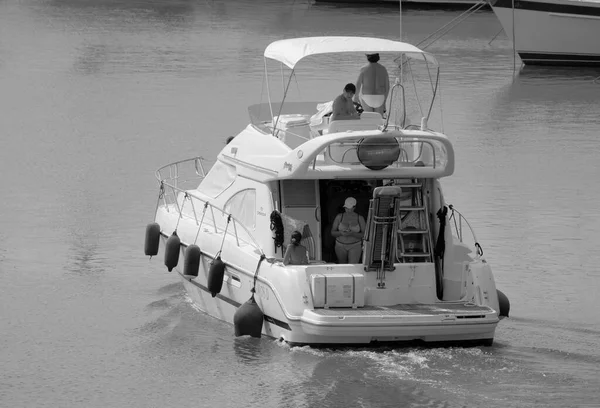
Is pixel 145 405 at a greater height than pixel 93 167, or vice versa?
pixel 93 167

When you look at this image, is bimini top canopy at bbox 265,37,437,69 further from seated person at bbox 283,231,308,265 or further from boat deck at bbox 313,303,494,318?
boat deck at bbox 313,303,494,318

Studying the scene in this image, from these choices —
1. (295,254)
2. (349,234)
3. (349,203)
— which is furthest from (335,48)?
(295,254)

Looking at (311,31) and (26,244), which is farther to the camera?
(311,31)

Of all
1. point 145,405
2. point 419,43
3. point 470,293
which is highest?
point 419,43

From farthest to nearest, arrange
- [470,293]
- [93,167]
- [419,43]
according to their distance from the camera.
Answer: [419,43] → [93,167] → [470,293]

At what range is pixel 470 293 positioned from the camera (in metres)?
14.6

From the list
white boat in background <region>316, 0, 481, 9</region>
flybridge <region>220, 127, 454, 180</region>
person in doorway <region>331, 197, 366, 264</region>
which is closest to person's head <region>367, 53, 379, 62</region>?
flybridge <region>220, 127, 454, 180</region>

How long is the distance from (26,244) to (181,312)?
4.07m

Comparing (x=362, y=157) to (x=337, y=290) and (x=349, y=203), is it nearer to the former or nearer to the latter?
(x=349, y=203)

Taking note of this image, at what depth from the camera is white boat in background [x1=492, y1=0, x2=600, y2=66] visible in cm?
4072

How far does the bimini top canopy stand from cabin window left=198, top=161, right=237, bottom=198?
5.40ft

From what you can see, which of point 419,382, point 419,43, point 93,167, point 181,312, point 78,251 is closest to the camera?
point 419,382

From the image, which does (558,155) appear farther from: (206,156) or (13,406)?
(13,406)

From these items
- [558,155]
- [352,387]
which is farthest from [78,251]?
[558,155]
